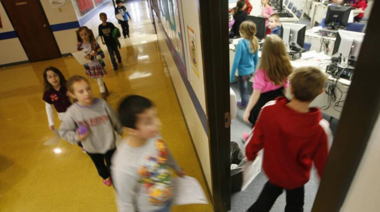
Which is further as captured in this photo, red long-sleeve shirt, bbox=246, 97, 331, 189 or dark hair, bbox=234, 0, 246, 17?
dark hair, bbox=234, 0, 246, 17

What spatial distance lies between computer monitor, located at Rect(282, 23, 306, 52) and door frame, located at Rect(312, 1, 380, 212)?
3145mm

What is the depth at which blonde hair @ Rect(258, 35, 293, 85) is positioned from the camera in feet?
7.10

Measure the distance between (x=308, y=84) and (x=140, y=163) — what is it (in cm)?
103

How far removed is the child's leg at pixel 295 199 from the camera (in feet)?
5.07

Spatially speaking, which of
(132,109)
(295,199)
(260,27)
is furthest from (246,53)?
(132,109)

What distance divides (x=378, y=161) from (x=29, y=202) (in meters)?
3.02

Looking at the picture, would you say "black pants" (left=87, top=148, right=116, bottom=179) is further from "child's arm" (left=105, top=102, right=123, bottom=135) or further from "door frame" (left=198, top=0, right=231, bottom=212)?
"door frame" (left=198, top=0, right=231, bottom=212)

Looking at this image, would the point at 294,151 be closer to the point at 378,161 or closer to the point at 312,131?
the point at 312,131

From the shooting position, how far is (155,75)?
518 centimetres

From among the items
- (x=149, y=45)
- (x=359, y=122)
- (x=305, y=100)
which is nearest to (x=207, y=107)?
(x=305, y=100)

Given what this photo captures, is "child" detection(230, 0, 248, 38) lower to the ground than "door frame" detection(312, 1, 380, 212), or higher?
lower

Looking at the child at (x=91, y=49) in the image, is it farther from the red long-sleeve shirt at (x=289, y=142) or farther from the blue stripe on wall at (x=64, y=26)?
the blue stripe on wall at (x=64, y=26)

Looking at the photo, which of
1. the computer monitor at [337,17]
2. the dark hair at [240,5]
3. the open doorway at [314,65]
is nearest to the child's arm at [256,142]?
the open doorway at [314,65]

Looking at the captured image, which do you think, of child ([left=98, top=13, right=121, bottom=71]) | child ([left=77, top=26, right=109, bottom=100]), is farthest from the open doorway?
child ([left=98, top=13, right=121, bottom=71])
